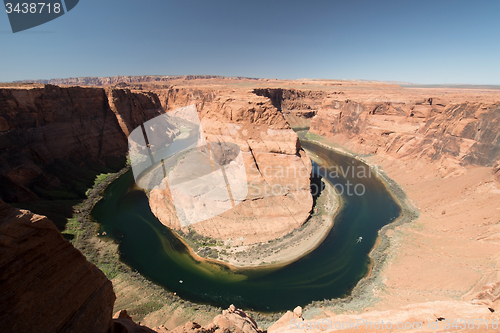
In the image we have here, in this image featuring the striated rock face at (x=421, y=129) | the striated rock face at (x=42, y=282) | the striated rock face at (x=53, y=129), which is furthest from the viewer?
the striated rock face at (x=421, y=129)

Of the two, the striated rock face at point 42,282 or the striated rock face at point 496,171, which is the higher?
the striated rock face at point 42,282

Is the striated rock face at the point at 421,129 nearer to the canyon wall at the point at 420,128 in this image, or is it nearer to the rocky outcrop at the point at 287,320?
the canyon wall at the point at 420,128

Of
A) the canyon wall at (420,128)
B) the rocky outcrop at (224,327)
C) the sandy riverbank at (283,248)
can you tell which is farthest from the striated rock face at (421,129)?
the rocky outcrop at (224,327)

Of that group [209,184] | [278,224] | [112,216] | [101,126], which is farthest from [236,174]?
[101,126]

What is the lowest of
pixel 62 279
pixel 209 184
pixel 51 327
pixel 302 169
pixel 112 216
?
pixel 112 216

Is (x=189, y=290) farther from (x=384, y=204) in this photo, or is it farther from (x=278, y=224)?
(x=384, y=204)

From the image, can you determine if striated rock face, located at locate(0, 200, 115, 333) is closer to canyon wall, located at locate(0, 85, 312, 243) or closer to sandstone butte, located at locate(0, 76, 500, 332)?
sandstone butte, located at locate(0, 76, 500, 332)
